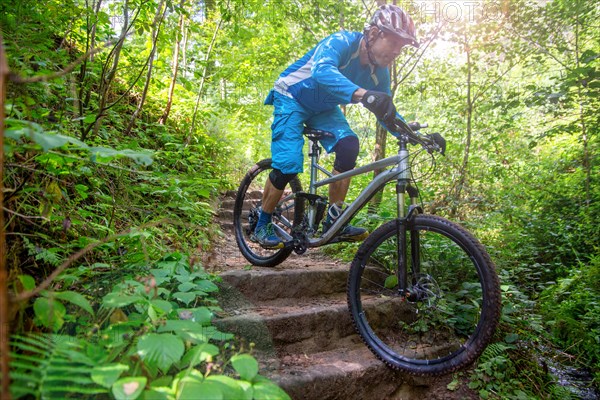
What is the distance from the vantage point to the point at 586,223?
4.48 meters

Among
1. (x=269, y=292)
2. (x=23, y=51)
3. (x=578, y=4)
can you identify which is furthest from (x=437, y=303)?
(x=578, y=4)

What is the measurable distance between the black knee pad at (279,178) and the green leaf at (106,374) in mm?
2191

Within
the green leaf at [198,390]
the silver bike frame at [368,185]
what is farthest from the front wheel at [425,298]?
the green leaf at [198,390]

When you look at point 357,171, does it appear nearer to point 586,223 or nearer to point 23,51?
point 23,51

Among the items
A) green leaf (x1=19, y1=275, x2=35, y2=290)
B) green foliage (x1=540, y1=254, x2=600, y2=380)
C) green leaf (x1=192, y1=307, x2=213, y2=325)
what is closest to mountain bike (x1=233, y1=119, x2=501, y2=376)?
green foliage (x1=540, y1=254, x2=600, y2=380)

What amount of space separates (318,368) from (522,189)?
5342mm

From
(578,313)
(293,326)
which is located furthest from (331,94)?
(578,313)

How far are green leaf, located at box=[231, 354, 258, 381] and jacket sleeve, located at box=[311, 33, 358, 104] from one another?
1774 millimetres

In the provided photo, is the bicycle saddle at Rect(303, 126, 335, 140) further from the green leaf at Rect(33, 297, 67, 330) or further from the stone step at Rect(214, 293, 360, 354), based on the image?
the green leaf at Rect(33, 297, 67, 330)

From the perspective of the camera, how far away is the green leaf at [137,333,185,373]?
119 cm

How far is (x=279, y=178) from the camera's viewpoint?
320cm

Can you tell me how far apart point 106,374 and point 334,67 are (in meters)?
2.25

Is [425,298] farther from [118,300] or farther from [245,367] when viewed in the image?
[118,300]

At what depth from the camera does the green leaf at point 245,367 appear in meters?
1.20
